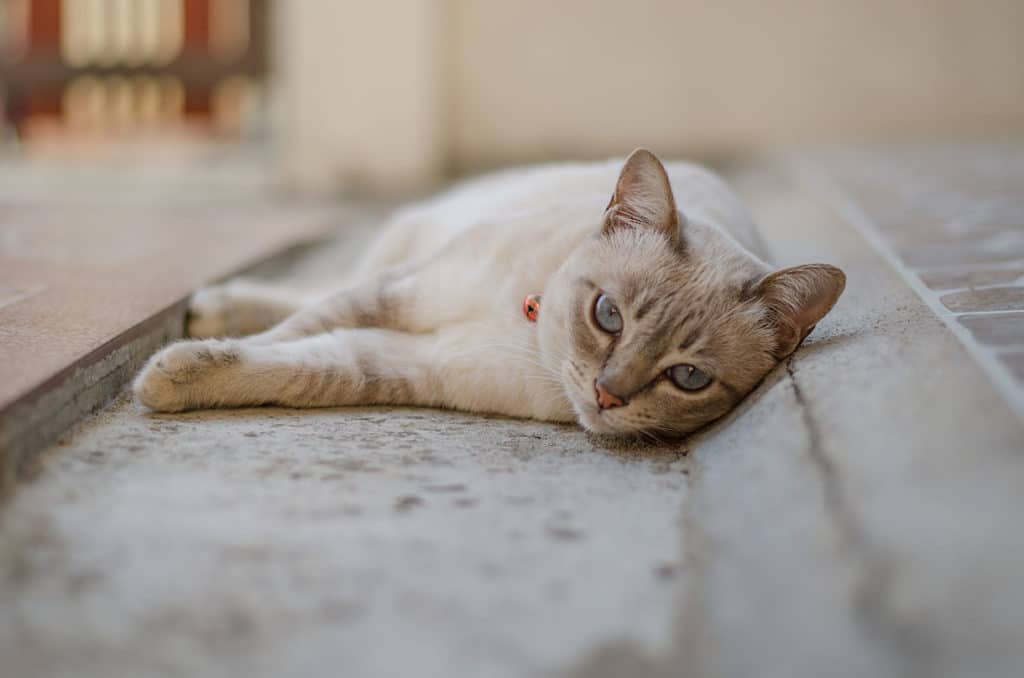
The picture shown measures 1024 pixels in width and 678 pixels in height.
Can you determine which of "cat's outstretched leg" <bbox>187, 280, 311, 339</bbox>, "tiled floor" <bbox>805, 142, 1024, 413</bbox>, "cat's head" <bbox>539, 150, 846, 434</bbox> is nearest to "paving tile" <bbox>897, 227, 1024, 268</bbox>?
"tiled floor" <bbox>805, 142, 1024, 413</bbox>

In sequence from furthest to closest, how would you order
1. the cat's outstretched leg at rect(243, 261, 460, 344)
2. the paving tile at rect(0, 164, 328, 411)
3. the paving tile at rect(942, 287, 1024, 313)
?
the cat's outstretched leg at rect(243, 261, 460, 344), the paving tile at rect(0, 164, 328, 411), the paving tile at rect(942, 287, 1024, 313)

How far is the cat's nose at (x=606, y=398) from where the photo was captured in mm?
1773

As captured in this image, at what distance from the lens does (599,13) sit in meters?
5.85

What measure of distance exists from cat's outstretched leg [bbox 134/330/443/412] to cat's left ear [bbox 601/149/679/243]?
497mm

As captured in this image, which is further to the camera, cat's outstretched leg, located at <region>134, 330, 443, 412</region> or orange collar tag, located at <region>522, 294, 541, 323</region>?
orange collar tag, located at <region>522, 294, 541, 323</region>

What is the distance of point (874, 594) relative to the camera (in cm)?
115

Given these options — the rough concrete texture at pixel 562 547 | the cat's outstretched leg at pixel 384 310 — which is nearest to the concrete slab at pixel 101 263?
the rough concrete texture at pixel 562 547

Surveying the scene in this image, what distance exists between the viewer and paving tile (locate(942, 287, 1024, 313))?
6.03 ft

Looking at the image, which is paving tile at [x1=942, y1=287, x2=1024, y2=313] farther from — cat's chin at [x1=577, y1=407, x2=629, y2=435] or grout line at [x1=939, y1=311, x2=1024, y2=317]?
cat's chin at [x1=577, y1=407, x2=629, y2=435]

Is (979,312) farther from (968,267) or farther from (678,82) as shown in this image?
(678,82)

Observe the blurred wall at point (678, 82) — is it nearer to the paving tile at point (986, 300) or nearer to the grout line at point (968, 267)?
the grout line at point (968, 267)

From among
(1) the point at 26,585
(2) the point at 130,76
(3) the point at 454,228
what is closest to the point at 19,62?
(2) the point at 130,76

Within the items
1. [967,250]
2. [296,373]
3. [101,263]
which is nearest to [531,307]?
[296,373]

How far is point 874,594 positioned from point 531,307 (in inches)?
41.2
